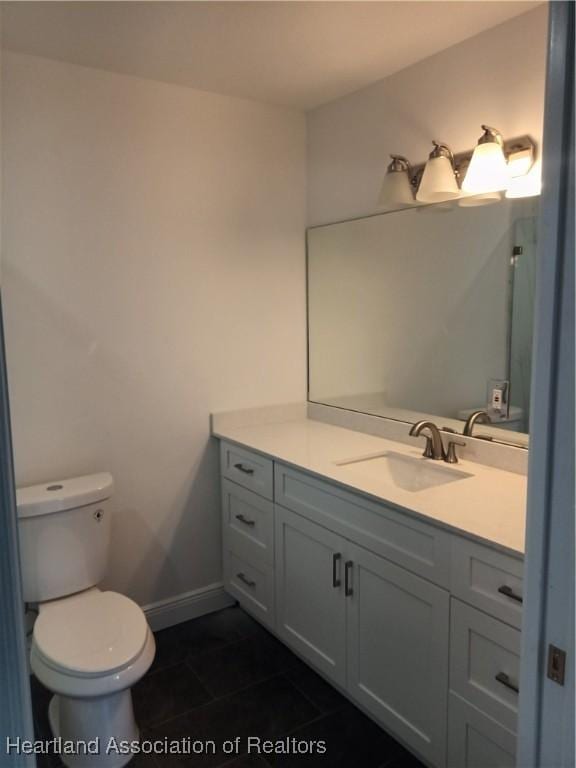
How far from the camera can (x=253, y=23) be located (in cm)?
184

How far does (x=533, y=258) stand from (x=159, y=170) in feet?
4.94

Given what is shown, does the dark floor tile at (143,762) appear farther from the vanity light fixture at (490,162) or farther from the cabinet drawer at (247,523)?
the vanity light fixture at (490,162)

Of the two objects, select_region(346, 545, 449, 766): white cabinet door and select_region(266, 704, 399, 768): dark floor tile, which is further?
select_region(266, 704, 399, 768): dark floor tile

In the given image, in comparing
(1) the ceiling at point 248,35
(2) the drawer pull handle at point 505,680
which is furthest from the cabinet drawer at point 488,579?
(1) the ceiling at point 248,35

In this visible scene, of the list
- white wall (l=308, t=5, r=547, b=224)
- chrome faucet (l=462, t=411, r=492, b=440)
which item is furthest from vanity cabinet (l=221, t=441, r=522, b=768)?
white wall (l=308, t=5, r=547, b=224)

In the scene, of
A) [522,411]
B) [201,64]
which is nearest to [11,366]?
[201,64]

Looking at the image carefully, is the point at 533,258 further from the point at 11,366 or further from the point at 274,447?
the point at 11,366

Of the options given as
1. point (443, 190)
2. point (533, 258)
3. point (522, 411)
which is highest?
point (443, 190)

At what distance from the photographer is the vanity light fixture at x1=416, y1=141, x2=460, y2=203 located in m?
2.06

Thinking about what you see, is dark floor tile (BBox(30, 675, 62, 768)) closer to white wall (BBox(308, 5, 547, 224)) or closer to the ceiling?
the ceiling

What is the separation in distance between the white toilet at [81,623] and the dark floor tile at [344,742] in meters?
0.54

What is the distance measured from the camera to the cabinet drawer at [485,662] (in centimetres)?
137

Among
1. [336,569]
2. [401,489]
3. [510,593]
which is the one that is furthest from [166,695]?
[510,593]

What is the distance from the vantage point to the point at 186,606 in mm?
2609
